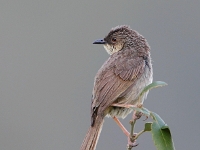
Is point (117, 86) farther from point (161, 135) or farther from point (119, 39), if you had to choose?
point (161, 135)

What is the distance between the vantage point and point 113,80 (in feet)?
23.1

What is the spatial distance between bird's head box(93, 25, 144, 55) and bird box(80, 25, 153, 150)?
0.29 meters

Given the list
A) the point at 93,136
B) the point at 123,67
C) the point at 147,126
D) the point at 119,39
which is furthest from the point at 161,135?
the point at 119,39

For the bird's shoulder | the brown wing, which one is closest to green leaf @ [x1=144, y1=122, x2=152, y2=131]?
the brown wing

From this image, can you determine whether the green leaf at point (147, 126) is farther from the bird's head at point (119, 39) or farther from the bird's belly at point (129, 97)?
the bird's head at point (119, 39)

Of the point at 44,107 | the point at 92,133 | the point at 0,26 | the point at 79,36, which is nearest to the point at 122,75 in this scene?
the point at 92,133

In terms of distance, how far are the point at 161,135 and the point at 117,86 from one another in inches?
73.0

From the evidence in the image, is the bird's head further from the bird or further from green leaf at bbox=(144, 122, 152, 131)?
green leaf at bbox=(144, 122, 152, 131)

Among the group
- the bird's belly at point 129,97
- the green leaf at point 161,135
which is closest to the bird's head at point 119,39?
the bird's belly at point 129,97

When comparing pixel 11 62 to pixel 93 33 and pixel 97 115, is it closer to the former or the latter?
pixel 93 33

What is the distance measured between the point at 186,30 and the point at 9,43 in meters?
6.11

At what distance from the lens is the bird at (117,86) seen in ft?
22.6

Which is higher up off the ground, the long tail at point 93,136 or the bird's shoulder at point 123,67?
the bird's shoulder at point 123,67

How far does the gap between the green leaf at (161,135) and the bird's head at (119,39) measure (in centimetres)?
277
